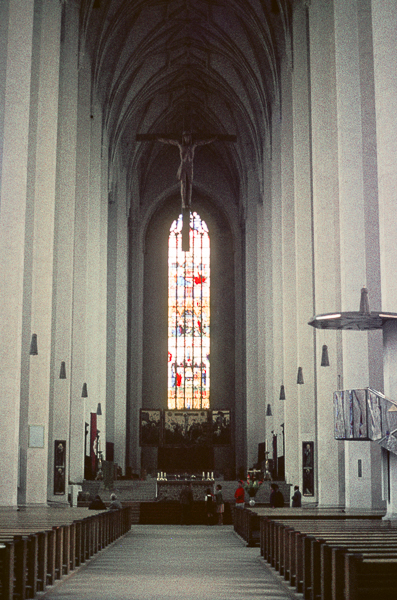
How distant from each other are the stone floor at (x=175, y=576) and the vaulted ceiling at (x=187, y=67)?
16.7 meters

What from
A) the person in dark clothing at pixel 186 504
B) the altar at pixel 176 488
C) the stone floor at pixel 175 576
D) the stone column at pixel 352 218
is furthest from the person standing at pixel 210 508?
the stone floor at pixel 175 576

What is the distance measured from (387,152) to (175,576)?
6926mm

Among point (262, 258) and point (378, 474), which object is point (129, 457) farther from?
point (378, 474)

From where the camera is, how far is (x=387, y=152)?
12.1 metres

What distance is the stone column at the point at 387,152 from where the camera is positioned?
37.5 feet

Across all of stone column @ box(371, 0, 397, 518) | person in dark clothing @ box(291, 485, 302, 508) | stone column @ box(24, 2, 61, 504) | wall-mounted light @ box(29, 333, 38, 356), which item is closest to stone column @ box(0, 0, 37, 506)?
wall-mounted light @ box(29, 333, 38, 356)

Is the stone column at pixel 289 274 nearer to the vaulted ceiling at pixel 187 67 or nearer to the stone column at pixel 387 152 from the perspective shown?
the vaulted ceiling at pixel 187 67

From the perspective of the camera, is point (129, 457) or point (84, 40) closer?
point (84, 40)

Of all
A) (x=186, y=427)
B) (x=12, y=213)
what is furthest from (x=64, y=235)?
(x=186, y=427)

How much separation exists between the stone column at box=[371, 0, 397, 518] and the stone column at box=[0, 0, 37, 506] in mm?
7111

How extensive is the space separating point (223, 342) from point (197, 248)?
4.75 m

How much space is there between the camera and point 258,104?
3109 cm

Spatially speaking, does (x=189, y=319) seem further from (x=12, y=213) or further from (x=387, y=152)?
(x=387, y=152)

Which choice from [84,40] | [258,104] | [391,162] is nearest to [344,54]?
[391,162]
